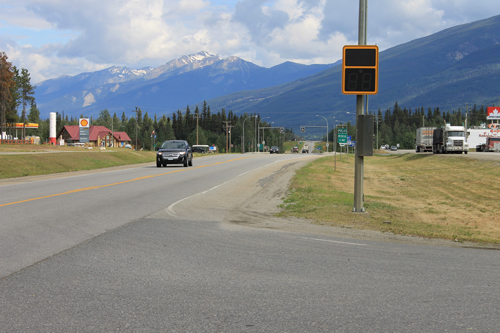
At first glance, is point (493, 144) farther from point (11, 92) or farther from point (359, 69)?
point (11, 92)

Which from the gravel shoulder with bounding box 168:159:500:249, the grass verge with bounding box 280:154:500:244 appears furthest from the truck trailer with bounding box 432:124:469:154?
the gravel shoulder with bounding box 168:159:500:249

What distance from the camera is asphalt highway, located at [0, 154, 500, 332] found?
4609 millimetres

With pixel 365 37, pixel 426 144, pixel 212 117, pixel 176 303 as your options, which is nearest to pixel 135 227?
pixel 176 303

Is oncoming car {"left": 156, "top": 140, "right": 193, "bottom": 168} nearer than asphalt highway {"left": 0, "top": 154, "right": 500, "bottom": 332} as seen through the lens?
No

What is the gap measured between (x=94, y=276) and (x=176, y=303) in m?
1.56

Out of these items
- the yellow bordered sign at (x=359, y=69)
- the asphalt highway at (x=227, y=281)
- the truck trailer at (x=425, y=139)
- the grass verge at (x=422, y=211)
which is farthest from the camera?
the truck trailer at (x=425, y=139)

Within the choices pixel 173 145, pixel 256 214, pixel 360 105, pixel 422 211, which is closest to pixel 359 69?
pixel 360 105

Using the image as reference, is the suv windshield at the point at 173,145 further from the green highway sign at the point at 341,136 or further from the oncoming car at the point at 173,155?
the green highway sign at the point at 341,136

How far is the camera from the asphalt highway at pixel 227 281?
461 cm

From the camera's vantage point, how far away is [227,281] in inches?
234

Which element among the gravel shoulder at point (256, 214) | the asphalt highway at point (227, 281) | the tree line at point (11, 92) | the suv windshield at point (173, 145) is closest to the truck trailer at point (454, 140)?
the suv windshield at point (173, 145)

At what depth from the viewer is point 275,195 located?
57.7 ft

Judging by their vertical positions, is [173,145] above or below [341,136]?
below

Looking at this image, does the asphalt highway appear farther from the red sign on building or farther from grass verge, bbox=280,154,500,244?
the red sign on building
